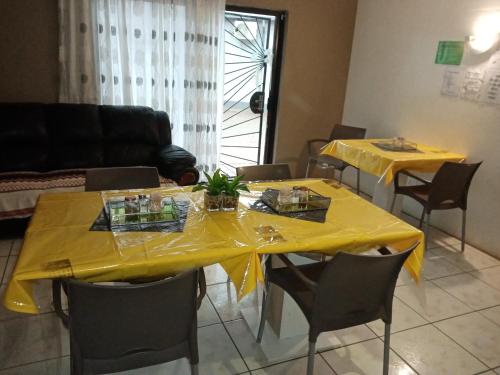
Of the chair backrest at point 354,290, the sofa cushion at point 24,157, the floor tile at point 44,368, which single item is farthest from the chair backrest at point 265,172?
the sofa cushion at point 24,157

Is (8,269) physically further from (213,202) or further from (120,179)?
(213,202)

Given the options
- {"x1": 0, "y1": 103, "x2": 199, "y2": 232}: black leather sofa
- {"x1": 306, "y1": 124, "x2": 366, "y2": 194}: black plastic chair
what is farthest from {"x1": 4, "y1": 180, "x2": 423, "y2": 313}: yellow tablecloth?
{"x1": 306, "y1": 124, "x2": 366, "y2": 194}: black plastic chair

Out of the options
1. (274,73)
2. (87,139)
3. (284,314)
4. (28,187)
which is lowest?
(284,314)

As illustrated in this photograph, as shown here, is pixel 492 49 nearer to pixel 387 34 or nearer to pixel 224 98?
pixel 387 34

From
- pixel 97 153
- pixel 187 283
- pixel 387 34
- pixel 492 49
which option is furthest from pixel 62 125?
pixel 492 49

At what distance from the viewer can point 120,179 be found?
227cm

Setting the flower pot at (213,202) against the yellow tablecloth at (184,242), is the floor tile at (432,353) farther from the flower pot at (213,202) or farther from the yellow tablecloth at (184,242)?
the flower pot at (213,202)

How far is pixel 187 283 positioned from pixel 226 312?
112 centimetres

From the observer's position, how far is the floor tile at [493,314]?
7.98 feet

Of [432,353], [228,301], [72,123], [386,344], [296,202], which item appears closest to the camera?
[386,344]

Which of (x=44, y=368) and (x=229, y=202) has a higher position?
(x=229, y=202)

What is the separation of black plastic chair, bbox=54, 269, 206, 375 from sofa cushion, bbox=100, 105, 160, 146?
2.60m

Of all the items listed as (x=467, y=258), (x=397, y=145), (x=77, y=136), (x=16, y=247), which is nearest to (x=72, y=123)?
(x=77, y=136)

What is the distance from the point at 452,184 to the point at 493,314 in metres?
0.99
